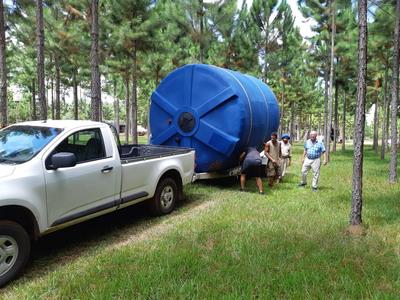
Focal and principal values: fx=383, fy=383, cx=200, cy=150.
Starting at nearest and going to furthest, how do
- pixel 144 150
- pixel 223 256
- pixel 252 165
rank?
pixel 223 256
pixel 144 150
pixel 252 165

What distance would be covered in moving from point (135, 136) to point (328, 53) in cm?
1268

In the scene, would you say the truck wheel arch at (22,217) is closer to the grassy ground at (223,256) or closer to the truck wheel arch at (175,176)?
the grassy ground at (223,256)

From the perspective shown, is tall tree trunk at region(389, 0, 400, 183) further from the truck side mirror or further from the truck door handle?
the truck side mirror

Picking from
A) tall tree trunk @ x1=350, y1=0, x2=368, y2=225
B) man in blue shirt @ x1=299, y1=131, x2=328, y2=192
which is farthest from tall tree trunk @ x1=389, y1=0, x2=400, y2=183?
tall tree trunk @ x1=350, y1=0, x2=368, y2=225

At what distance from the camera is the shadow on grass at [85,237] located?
5046mm

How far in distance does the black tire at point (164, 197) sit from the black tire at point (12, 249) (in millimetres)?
3118

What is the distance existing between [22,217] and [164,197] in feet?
11.2

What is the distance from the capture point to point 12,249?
4332mm

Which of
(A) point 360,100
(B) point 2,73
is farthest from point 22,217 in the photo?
(B) point 2,73

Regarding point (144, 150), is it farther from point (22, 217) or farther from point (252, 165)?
point (22, 217)

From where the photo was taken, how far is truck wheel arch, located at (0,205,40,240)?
4.30m

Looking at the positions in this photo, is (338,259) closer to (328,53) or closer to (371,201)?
(371,201)

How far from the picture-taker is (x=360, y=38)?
6.17m

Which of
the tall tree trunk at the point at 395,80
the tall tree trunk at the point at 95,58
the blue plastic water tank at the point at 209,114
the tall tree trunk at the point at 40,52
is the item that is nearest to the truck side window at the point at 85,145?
the blue plastic water tank at the point at 209,114
